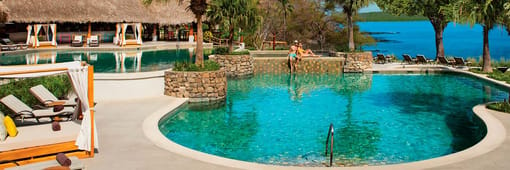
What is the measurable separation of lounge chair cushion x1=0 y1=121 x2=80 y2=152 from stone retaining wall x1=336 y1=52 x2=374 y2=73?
17.7 m

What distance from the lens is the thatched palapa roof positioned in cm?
3616

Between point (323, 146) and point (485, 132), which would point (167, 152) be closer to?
point (323, 146)

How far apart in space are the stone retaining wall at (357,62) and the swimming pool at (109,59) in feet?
25.1

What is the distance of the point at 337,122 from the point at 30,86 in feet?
26.9

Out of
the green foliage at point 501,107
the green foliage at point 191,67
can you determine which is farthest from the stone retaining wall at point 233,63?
the green foliage at point 501,107

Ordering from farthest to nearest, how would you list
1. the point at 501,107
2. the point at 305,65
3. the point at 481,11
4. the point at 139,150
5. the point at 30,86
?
the point at 305,65 < the point at 481,11 < the point at 30,86 < the point at 501,107 < the point at 139,150

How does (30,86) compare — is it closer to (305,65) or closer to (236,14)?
(236,14)

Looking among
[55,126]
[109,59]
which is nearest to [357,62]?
[109,59]

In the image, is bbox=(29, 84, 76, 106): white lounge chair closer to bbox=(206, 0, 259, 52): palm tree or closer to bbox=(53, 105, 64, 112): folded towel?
bbox=(53, 105, 64, 112): folded towel

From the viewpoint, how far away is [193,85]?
16.8 m

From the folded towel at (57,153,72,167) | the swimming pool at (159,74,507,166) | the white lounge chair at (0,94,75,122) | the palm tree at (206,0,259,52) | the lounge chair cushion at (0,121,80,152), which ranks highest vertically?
the palm tree at (206,0,259,52)

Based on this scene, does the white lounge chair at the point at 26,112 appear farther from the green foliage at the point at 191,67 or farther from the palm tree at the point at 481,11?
the palm tree at the point at 481,11

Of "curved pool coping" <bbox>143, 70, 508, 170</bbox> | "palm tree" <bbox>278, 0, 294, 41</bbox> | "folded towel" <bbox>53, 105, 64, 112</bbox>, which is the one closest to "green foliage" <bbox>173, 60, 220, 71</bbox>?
"curved pool coping" <bbox>143, 70, 508, 170</bbox>

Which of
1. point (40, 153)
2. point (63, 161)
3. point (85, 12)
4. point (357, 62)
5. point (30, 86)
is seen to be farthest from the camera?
A: point (85, 12)
